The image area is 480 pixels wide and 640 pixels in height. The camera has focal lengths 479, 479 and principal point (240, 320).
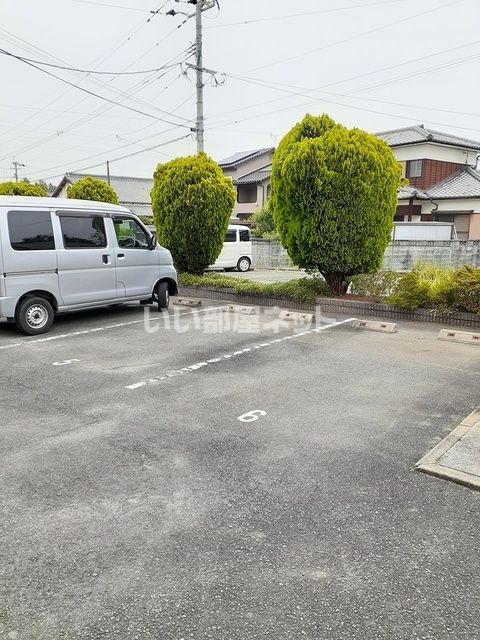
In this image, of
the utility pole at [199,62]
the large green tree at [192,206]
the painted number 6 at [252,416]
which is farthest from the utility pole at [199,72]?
the painted number 6 at [252,416]

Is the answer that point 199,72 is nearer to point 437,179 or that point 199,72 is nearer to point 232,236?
point 232,236

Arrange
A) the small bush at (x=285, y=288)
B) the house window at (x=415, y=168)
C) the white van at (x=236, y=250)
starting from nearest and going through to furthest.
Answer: the small bush at (x=285, y=288)
the white van at (x=236, y=250)
the house window at (x=415, y=168)

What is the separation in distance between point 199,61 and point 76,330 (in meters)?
13.7

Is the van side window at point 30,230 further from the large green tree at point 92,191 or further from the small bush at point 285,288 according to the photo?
the large green tree at point 92,191

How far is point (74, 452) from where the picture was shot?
11.3ft

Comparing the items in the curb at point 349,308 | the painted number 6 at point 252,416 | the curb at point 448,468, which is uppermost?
the curb at point 349,308

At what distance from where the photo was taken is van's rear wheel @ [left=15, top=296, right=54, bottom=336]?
7000 millimetres

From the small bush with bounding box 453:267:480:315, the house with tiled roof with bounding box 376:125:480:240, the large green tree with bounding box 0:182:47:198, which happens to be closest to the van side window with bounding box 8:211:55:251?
the small bush with bounding box 453:267:480:315

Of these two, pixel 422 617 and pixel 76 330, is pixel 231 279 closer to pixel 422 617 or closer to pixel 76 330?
pixel 76 330

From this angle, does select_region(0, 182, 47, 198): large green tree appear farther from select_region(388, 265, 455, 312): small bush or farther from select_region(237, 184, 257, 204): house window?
select_region(237, 184, 257, 204): house window

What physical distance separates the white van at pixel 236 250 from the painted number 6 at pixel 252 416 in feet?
46.2

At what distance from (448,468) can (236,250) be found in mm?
15918

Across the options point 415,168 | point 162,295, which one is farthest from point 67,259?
point 415,168

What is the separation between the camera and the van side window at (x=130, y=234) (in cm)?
834
